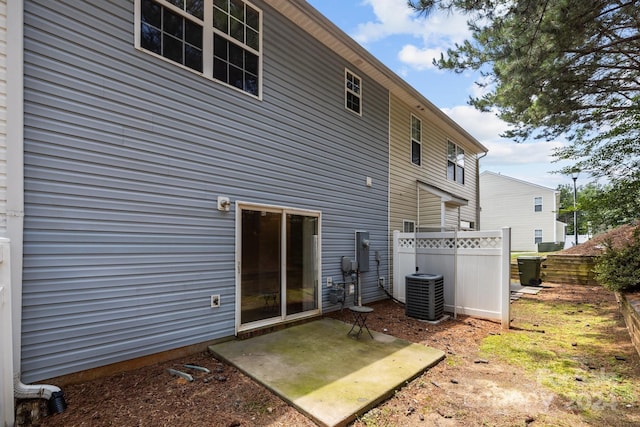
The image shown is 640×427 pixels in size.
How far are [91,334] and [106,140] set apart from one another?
2.19 metres

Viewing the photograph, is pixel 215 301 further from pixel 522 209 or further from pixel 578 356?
pixel 522 209

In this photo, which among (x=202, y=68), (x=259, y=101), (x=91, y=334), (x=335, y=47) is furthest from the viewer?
(x=335, y=47)

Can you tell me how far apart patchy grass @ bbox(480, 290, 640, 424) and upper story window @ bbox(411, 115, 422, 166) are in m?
5.08

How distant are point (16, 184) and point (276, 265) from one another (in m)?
3.47

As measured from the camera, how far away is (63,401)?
111 inches

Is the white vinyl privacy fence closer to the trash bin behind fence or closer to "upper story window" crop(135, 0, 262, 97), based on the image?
"upper story window" crop(135, 0, 262, 97)

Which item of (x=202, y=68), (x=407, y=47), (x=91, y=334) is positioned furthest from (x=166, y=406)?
(x=407, y=47)

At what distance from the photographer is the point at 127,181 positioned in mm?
3625

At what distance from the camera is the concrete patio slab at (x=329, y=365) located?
2.92 m

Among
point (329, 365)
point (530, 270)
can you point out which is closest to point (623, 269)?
point (530, 270)

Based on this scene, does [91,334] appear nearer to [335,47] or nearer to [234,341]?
[234,341]

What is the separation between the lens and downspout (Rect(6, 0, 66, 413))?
2797 millimetres

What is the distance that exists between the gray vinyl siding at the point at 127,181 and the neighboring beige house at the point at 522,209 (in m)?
26.4

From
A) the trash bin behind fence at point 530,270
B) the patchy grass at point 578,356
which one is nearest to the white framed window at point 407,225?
the patchy grass at point 578,356
